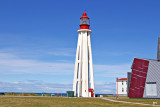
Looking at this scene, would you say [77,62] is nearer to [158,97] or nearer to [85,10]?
[85,10]

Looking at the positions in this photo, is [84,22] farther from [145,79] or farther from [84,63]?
[145,79]

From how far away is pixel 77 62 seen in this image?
59.4m

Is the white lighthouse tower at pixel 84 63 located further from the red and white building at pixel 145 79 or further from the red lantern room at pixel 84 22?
the red and white building at pixel 145 79

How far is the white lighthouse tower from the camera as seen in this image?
190 ft

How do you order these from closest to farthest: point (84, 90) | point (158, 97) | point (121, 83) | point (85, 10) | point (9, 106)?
point (9, 106) < point (158, 97) < point (84, 90) < point (85, 10) < point (121, 83)

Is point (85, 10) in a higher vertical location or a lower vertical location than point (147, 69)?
higher

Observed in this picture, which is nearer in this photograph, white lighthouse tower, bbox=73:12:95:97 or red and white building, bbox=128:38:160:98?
red and white building, bbox=128:38:160:98

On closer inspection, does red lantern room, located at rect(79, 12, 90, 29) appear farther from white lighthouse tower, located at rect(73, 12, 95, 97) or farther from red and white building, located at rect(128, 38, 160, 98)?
red and white building, located at rect(128, 38, 160, 98)

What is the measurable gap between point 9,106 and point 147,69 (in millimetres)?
32203

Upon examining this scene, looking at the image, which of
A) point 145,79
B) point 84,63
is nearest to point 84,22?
point 84,63

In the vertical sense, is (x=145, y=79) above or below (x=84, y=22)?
below

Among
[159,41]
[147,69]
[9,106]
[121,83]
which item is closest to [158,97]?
[147,69]

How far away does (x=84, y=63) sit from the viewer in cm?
5825

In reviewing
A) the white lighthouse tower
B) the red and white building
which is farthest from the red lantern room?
the red and white building
